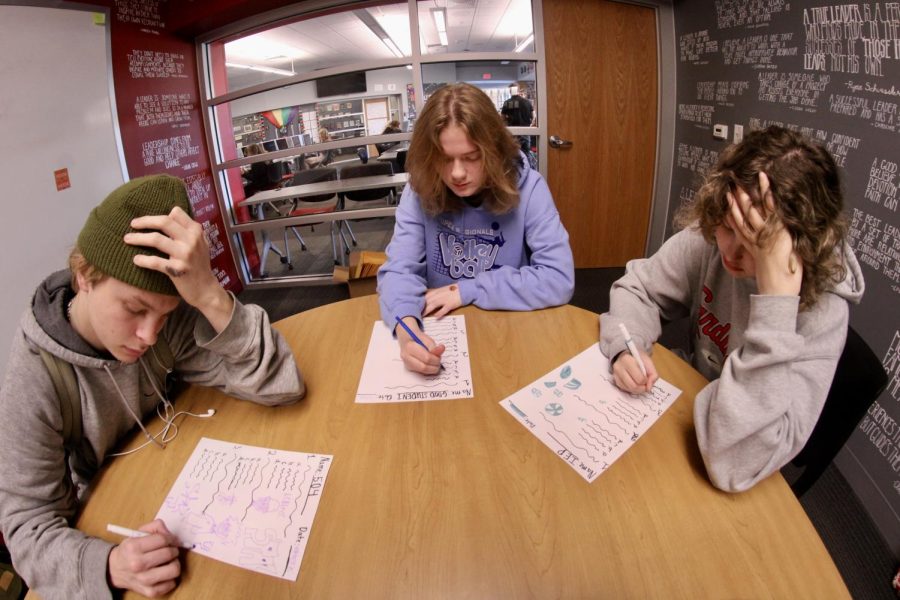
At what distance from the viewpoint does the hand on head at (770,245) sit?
0.68m

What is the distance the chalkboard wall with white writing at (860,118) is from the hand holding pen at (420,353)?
1271mm

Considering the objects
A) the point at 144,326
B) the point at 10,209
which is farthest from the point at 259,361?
the point at 10,209

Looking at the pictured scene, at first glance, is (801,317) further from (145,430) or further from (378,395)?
(145,430)

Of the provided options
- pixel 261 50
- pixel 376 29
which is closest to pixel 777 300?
pixel 376 29

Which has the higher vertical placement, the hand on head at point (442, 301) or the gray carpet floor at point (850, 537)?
the hand on head at point (442, 301)

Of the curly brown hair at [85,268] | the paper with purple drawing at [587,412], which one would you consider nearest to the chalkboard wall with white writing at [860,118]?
the paper with purple drawing at [587,412]

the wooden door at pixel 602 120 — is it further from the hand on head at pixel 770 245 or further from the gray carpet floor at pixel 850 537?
the hand on head at pixel 770 245

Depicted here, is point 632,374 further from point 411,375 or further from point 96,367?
point 96,367

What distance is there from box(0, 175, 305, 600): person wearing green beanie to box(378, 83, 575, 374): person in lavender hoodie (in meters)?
0.53

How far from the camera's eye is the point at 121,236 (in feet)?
2.11

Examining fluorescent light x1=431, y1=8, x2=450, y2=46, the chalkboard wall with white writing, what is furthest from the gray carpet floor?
fluorescent light x1=431, y1=8, x2=450, y2=46

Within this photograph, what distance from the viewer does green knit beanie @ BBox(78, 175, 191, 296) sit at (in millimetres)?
643

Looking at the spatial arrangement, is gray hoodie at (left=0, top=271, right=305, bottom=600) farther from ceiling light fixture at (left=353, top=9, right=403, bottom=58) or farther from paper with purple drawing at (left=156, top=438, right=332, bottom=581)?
ceiling light fixture at (left=353, top=9, right=403, bottom=58)

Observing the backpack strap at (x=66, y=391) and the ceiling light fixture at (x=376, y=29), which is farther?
the ceiling light fixture at (x=376, y=29)
